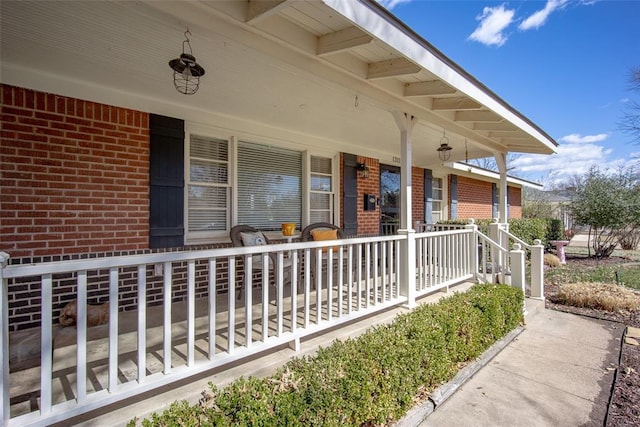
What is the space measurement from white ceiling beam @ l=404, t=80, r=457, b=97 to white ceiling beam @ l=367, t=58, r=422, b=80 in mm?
569

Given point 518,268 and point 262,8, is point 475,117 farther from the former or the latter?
point 262,8

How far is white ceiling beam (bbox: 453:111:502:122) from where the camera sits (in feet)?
15.5

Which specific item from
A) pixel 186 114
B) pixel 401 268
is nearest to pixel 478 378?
pixel 401 268

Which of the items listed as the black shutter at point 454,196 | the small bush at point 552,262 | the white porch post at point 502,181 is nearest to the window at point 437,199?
the black shutter at point 454,196

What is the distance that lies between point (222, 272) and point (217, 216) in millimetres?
780

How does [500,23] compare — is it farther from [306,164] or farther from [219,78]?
[219,78]

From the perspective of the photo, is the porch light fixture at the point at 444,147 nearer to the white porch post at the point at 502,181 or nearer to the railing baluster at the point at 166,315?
the white porch post at the point at 502,181

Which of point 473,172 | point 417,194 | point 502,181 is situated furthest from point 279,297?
point 473,172

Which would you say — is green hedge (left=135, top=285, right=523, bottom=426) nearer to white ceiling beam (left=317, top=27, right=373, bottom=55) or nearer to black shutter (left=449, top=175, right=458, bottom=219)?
white ceiling beam (left=317, top=27, right=373, bottom=55)

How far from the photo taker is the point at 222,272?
182 inches

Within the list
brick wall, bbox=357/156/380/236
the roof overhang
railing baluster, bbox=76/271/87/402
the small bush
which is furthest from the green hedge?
the small bush

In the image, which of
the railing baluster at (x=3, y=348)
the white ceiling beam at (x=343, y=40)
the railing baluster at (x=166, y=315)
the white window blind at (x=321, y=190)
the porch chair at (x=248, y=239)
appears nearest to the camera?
the railing baluster at (x=3, y=348)

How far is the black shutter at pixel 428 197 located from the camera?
8445mm

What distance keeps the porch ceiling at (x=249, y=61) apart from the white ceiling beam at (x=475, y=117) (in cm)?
1
